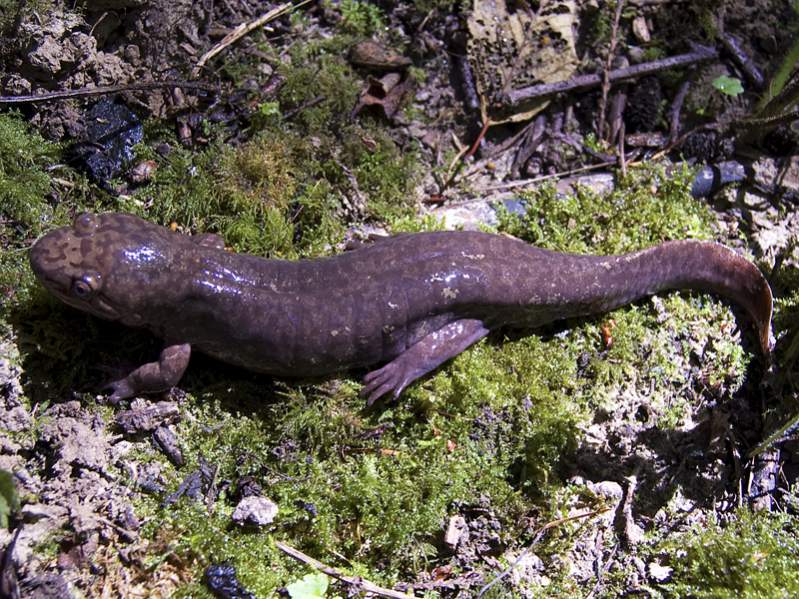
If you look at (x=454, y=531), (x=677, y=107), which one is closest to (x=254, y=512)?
(x=454, y=531)

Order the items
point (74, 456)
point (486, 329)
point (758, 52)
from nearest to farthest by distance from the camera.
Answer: point (74, 456) < point (486, 329) < point (758, 52)

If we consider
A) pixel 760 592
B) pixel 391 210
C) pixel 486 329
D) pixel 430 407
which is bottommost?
pixel 760 592

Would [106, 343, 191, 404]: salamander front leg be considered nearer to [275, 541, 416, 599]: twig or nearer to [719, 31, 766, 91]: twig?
[275, 541, 416, 599]: twig

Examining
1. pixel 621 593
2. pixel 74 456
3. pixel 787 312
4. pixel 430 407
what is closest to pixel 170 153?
pixel 74 456

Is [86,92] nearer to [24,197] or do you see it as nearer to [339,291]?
[24,197]

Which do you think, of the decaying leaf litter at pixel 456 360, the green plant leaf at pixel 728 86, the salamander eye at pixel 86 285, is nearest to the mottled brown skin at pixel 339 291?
the salamander eye at pixel 86 285

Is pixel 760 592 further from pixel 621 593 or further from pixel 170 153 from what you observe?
pixel 170 153

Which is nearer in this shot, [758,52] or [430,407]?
[430,407]

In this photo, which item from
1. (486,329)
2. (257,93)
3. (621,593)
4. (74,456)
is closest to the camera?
(74,456)

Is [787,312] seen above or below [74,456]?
above
